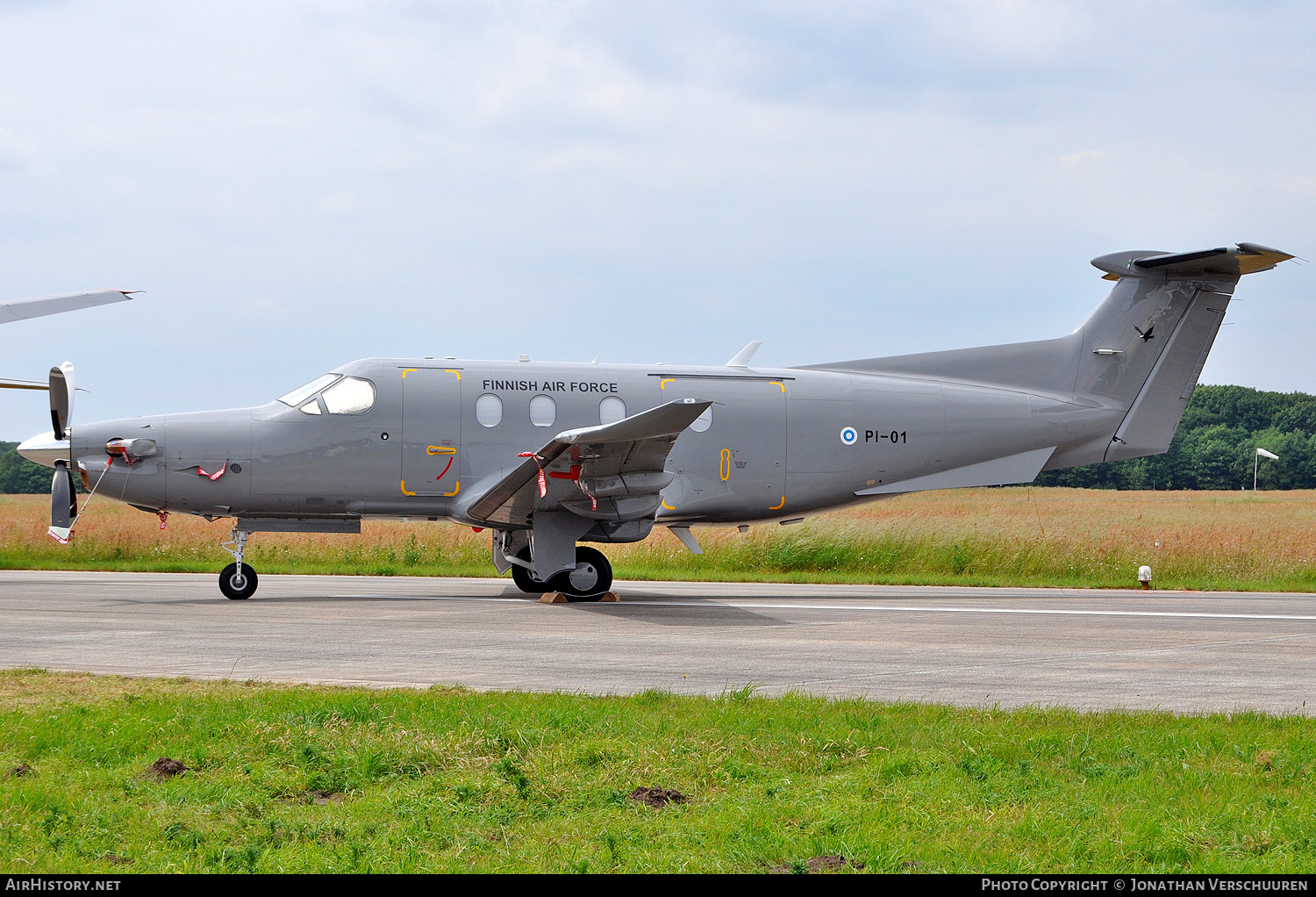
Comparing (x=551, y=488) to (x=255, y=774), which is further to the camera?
(x=551, y=488)

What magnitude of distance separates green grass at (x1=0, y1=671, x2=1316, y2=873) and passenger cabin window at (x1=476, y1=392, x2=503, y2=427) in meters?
9.38

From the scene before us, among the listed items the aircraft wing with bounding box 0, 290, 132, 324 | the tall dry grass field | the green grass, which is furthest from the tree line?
the green grass

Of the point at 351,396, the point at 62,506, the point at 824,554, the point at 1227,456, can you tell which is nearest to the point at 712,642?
the point at 351,396

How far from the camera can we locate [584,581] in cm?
1639

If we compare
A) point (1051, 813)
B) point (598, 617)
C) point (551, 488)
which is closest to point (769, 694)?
point (1051, 813)

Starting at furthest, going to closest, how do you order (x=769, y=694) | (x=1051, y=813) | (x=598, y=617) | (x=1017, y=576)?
(x=1017, y=576), (x=598, y=617), (x=769, y=694), (x=1051, y=813)

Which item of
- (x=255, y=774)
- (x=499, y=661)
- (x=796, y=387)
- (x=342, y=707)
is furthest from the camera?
(x=796, y=387)

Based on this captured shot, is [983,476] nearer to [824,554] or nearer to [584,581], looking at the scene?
[584,581]

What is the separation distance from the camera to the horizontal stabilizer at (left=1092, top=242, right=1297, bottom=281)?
17172mm

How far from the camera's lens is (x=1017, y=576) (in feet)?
75.9

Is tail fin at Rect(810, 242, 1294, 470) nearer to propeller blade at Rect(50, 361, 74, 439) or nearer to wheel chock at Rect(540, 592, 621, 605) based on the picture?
wheel chock at Rect(540, 592, 621, 605)

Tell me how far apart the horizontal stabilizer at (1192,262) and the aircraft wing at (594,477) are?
840 centimetres
